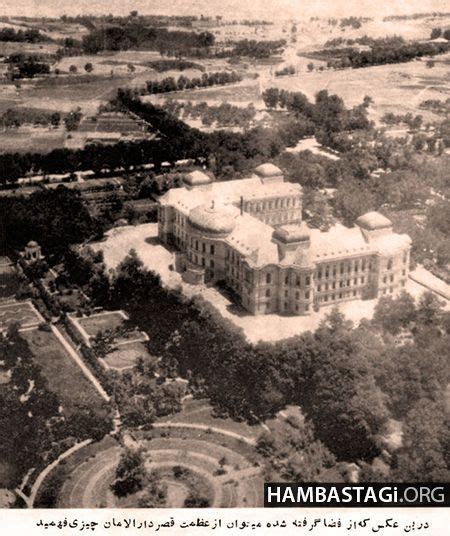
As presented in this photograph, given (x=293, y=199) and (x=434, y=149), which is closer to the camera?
(x=293, y=199)

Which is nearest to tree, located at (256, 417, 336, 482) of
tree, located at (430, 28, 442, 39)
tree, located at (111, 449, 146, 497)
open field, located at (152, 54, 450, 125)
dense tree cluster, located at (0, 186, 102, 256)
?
tree, located at (111, 449, 146, 497)

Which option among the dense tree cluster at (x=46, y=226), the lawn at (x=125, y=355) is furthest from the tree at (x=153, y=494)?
the dense tree cluster at (x=46, y=226)

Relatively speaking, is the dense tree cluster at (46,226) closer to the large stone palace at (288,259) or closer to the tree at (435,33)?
the large stone palace at (288,259)

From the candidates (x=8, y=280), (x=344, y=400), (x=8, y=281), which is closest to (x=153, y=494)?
(x=344, y=400)

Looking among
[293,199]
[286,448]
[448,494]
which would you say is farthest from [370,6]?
[448,494]
